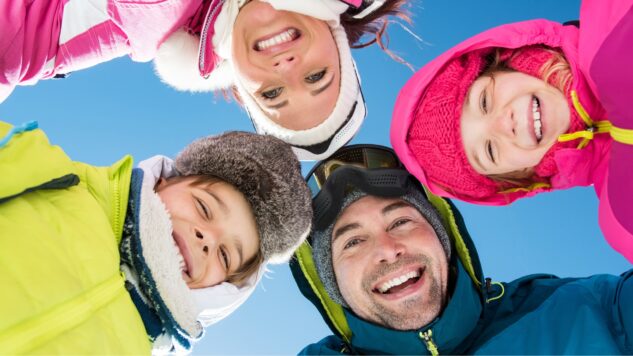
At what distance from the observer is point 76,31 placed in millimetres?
3227

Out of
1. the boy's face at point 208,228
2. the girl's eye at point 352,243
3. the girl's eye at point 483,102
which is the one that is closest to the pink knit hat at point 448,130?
the girl's eye at point 483,102

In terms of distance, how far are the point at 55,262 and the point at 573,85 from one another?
2587mm

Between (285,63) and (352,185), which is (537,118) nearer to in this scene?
(352,185)

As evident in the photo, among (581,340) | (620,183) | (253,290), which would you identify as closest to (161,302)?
(253,290)

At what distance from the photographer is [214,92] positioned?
4.27 m

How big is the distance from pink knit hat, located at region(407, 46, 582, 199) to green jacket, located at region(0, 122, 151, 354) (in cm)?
203

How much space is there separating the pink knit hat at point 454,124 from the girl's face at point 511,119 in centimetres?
7

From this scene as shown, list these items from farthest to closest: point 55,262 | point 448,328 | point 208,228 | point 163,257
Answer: point 448,328 → point 208,228 → point 163,257 → point 55,262

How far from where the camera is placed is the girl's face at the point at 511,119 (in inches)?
111

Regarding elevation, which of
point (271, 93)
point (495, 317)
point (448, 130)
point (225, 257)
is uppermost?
point (271, 93)

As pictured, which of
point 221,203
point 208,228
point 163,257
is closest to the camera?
point 163,257

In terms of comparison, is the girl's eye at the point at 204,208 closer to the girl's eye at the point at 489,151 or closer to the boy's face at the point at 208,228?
the boy's face at the point at 208,228

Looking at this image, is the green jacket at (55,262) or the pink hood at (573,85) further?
the pink hood at (573,85)

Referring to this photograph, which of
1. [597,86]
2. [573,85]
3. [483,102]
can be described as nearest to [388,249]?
[483,102]
